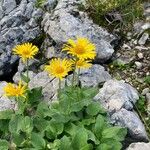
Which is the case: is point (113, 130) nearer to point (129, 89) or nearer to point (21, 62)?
point (129, 89)

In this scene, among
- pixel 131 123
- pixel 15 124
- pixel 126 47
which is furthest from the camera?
pixel 126 47

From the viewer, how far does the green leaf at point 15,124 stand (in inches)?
211

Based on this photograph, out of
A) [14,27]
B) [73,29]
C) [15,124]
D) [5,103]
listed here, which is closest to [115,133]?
[15,124]

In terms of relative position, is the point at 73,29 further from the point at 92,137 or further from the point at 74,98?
the point at 92,137

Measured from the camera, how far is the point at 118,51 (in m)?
6.76

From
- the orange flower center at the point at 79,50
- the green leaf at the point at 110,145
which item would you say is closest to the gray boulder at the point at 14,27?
the orange flower center at the point at 79,50

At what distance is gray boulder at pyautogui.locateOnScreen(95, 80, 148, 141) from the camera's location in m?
5.61

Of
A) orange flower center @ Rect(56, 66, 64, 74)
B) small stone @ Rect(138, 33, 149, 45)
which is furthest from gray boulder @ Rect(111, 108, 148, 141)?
small stone @ Rect(138, 33, 149, 45)

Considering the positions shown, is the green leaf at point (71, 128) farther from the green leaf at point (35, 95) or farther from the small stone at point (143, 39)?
the small stone at point (143, 39)

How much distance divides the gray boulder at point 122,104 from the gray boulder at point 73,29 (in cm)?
60

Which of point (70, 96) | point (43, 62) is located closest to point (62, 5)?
point (43, 62)

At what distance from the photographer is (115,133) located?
525 centimetres

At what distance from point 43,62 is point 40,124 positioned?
126 cm

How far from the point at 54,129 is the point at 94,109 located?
1.71 ft
